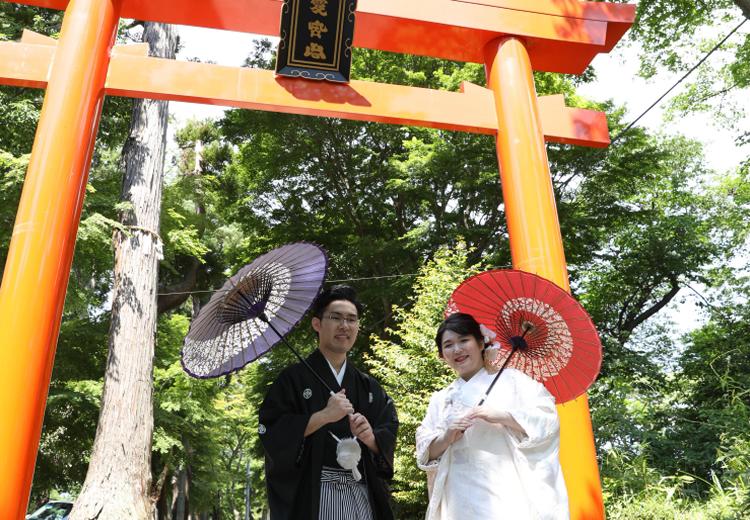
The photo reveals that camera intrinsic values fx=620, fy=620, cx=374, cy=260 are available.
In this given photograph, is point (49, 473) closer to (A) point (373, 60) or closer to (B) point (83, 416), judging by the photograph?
(B) point (83, 416)

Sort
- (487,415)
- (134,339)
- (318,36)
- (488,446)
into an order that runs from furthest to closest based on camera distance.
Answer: (134,339), (318,36), (488,446), (487,415)

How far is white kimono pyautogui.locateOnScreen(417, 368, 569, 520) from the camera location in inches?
95.0

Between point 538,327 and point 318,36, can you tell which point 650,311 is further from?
point 538,327

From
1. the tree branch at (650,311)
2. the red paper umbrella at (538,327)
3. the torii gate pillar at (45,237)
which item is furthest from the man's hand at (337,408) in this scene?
the tree branch at (650,311)

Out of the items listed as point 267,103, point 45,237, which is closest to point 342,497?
point 45,237

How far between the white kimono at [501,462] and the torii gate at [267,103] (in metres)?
1.42

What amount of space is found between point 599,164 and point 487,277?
1130 centimetres

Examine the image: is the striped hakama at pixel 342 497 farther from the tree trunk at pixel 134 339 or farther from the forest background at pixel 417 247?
the forest background at pixel 417 247

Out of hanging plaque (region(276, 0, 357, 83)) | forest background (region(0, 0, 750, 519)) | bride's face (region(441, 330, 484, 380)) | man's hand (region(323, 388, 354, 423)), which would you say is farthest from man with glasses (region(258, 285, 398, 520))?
forest background (region(0, 0, 750, 519))

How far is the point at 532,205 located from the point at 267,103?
1.97 metres

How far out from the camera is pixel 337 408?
2.46 meters

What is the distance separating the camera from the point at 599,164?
12992 millimetres

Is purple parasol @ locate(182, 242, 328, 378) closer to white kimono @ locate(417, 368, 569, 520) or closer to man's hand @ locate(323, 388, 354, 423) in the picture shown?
man's hand @ locate(323, 388, 354, 423)

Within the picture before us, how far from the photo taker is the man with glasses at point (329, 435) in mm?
2516
